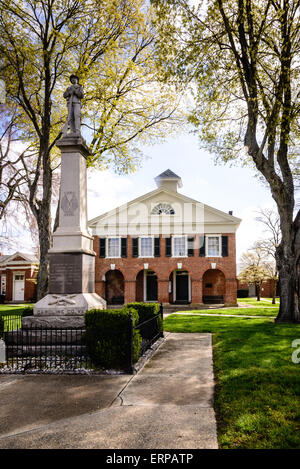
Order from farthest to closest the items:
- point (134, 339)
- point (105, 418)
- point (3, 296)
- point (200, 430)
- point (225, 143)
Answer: point (3, 296)
point (225, 143)
point (134, 339)
point (105, 418)
point (200, 430)

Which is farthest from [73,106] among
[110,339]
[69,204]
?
[110,339]

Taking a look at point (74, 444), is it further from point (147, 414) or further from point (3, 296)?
point (3, 296)

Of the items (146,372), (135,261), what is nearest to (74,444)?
(146,372)

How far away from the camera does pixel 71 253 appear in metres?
8.77

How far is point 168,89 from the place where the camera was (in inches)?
591

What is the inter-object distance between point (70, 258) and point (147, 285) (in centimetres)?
2382

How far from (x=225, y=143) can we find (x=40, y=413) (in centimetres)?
1384

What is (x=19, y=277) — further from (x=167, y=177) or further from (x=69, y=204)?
(x=69, y=204)

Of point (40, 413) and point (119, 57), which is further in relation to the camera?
point (119, 57)

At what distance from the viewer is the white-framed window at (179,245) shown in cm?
2962

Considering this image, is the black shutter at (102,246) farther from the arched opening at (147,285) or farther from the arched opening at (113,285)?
the arched opening at (147,285)

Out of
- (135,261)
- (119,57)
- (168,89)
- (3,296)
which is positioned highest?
(119,57)

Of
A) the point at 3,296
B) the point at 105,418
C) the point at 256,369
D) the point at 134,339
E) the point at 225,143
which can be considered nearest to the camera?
the point at 105,418

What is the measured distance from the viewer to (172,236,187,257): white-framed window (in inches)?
1166
